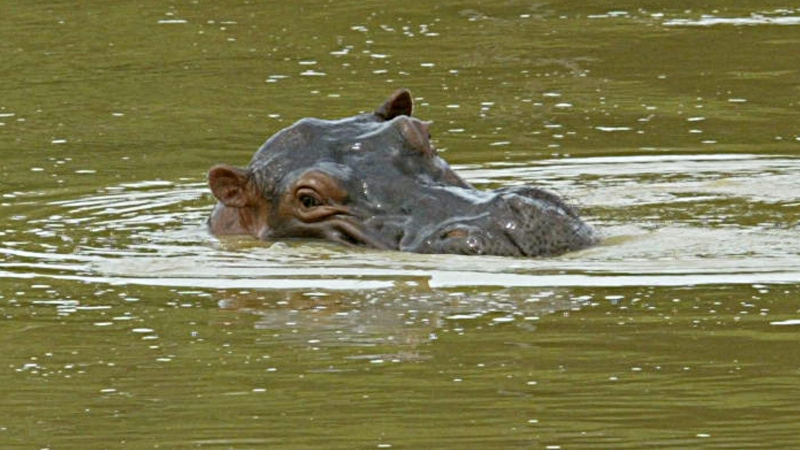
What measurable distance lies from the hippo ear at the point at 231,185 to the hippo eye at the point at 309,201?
0.32 meters

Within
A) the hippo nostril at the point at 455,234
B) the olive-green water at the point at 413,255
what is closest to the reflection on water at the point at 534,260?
the olive-green water at the point at 413,255

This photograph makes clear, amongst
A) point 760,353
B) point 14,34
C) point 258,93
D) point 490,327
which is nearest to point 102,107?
point 258,93

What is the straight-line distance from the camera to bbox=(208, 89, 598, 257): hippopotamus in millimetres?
9523

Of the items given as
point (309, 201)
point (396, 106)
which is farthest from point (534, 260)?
point (396, 106)

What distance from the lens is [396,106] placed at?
11.0 metres

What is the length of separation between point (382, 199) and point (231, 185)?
94cm

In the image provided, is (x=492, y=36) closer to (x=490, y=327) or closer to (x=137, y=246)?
(x=137, y=246)

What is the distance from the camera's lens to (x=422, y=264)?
30.8ft

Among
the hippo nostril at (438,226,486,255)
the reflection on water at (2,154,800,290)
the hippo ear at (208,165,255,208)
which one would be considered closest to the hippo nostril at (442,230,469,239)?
the hippo nostril at (438,226,486,255)

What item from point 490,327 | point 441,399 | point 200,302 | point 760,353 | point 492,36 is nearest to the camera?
point 441,399

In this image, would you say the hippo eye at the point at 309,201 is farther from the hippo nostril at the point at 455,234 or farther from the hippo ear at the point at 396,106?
the hippo nostril at the point at 455,234

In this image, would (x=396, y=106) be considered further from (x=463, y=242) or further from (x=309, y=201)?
(x=463, y=242)

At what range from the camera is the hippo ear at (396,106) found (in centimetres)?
1085

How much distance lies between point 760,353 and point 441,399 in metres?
1.12
